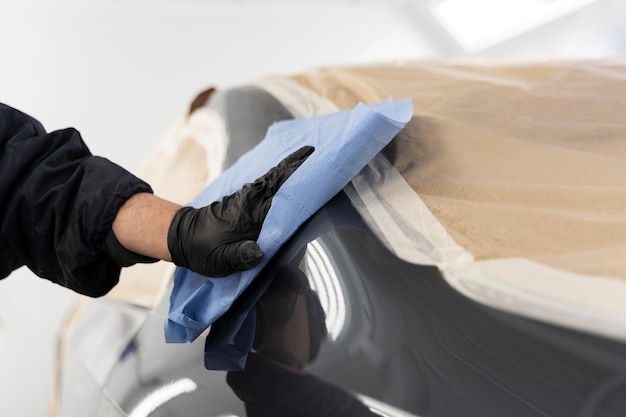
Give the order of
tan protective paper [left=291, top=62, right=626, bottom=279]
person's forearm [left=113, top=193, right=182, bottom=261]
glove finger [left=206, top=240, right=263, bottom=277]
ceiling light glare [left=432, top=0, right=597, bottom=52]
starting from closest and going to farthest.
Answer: tan protective paper [left=291, top=62, right=626, bottom=279] < glove finger [left=206, top=240, right=263, bottom=277] < person's forearm [left=113, top=193, right=182, bottom=261] < ceiling light glare [left=432, top=0, right=597, bottom=52]

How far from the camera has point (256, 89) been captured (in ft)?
4.08

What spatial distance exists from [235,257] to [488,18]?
2500mm

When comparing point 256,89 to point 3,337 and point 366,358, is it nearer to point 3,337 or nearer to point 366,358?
point 366,358

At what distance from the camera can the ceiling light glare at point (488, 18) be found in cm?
282

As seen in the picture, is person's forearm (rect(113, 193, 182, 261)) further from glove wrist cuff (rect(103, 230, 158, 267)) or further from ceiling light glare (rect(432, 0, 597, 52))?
ceiling light glare (rect(432, 0, 597, 52))

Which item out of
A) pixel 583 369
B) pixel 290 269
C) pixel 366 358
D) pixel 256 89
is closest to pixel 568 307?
pixel 583 369

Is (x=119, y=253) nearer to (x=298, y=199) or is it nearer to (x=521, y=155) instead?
(x=298, y=199)

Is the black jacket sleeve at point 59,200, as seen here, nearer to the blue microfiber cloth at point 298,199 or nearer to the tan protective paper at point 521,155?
the blue microfiber cloth at point 298,199

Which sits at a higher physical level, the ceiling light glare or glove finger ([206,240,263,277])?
glove finger ([206,240,263,277])

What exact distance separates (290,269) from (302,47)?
2.14 m

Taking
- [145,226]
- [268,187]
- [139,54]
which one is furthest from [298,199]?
[139,54]

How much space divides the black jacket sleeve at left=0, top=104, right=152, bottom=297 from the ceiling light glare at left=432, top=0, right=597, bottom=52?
2298 mm

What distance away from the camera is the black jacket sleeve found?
85 centimetres

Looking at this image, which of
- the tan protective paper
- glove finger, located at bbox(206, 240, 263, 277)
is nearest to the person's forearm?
glove finger, located at bbox(206, 240, 263, 277)
